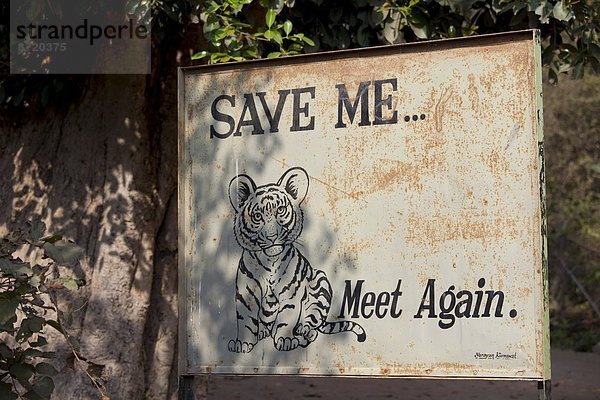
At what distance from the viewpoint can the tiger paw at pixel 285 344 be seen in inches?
149

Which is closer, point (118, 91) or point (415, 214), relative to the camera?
point (415, 214)

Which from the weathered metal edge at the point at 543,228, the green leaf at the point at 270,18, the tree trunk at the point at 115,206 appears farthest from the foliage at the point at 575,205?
the weathered metal edge at the point at 543,228

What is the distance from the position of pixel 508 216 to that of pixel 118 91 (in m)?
3.07

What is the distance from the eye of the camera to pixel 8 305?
3686 millimetres

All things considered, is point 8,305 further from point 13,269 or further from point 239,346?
point 239,346

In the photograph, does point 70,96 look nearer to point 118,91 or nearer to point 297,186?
point 118,91

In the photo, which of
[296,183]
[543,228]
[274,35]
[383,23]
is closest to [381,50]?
[296,183]

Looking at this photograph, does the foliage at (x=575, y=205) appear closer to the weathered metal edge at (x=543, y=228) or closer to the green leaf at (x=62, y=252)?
the weathered metal edge at (x=543, y=228)

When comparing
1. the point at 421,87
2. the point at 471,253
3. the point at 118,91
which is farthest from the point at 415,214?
the point at 118,91

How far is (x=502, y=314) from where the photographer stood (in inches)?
136

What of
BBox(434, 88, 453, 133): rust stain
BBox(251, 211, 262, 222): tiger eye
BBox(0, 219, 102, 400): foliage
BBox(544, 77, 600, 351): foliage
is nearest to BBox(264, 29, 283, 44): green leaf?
BBox(251, 211, 262, 222): tiger eye

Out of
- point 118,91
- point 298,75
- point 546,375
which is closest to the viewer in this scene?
point 546,375

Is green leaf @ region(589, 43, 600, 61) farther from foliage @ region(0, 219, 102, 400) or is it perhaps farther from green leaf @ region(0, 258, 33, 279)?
green leaf @ region(0, 258, 33, 279)

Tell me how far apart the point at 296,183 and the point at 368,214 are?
1.09 ft
